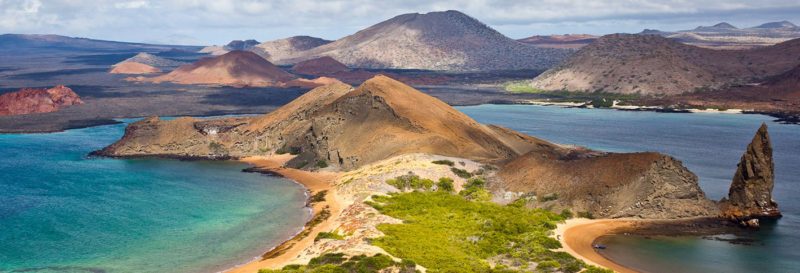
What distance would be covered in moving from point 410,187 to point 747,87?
159011mm

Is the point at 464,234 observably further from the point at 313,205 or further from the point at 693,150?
the point at 693,150

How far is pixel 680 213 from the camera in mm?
55469

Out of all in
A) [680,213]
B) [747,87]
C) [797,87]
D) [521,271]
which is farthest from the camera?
[747,87]

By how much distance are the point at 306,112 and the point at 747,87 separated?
145547 mm

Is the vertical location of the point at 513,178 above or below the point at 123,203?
above

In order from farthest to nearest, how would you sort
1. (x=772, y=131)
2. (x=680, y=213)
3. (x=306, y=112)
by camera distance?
(x=772, y=131) < (x=306, y=112) < (x=680, y=213)

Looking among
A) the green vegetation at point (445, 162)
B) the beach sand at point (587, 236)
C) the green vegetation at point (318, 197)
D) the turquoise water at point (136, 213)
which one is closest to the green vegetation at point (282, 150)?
the turquoise water at point (136, 213)

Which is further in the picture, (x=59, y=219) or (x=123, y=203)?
(x=123, y=203)

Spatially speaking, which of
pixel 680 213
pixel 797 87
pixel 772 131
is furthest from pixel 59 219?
pixel 797 87

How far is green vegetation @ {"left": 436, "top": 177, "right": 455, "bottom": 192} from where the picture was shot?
2514 inches

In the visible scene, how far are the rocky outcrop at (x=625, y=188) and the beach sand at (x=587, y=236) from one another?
6.78ft

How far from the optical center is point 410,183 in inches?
2527

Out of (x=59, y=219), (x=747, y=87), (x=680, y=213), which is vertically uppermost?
(x=747, y=87)

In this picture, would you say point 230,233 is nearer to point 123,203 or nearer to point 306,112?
point 123,203
